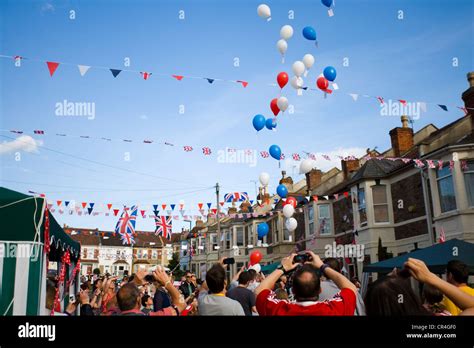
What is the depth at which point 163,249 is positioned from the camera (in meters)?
72.9

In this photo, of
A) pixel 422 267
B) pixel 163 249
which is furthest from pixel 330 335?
pixel 163 249

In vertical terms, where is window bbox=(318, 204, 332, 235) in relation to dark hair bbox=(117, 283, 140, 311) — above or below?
above

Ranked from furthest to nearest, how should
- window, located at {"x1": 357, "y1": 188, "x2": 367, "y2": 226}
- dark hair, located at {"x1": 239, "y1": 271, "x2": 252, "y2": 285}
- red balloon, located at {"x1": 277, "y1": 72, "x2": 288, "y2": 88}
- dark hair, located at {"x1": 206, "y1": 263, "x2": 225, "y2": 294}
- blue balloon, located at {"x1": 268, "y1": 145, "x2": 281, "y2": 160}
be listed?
window, located at {"x1": 357, "y1": 188, "x2": 367, "y2": 226}
blue balloon, located at {"x1": 268, "y1": 145, "x2": 281, "y2": 160}
red balloon, located at {"x1": 277, "y1": 72, "x2": 288, "y2": 88}
dark hair, located at {"x1": 239, "y1": 271, "x2": 252, "y2": 285}
dark hair, located at {"x1": 206, "y1": 263, "x2": 225, "y2": 294}

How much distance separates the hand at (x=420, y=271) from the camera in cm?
220

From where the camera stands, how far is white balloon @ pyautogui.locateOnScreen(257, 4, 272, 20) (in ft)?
35.6

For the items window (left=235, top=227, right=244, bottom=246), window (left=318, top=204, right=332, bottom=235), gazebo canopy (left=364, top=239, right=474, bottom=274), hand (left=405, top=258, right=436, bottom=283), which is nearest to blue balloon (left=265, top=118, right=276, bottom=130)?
gazebo canopy (left=364, top=239, right=474, bottom=274)

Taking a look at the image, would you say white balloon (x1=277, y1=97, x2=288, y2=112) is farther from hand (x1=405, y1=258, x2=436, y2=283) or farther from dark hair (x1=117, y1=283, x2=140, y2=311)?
hand (x1=405, y1=258, x2=436, y2=283)

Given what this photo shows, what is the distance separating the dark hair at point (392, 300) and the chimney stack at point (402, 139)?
18.7 meters

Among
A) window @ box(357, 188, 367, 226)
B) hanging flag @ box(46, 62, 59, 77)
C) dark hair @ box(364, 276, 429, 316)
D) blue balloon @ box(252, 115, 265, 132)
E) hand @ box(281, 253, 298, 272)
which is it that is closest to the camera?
dark hair @ box(364, 276, 429, 316)

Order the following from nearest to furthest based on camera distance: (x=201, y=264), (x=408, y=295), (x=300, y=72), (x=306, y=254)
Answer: (x=408, y=295) < (x=306, y=254) < (x=300, y=72) < (x=201, y=264)

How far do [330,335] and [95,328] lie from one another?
122cm

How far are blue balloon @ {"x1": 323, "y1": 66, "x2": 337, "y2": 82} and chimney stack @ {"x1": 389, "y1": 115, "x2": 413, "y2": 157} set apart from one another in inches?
407

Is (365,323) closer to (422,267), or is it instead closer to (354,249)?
(422,267)

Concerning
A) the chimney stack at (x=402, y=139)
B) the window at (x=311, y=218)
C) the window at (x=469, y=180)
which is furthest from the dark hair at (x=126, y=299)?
the window at (x=311, y=218)
